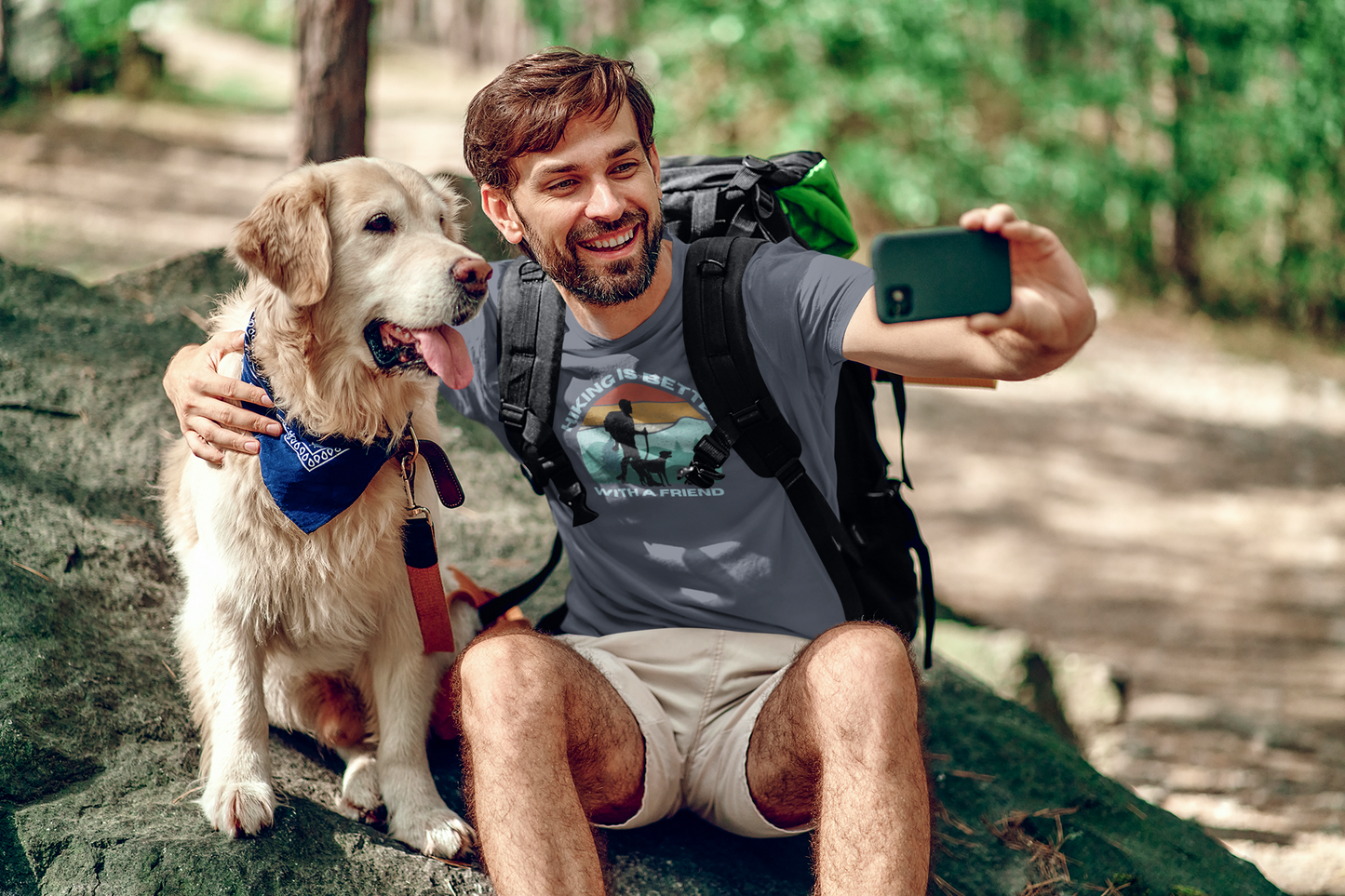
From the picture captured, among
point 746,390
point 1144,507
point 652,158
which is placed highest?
point 652,158

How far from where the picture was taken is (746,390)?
2607 millimetres

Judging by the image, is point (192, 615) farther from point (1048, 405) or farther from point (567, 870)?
point (1048, 405)

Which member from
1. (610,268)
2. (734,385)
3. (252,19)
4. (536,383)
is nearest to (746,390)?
(734,385)

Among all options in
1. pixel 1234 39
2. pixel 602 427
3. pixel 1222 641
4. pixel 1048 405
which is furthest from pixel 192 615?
pixel 1234 39

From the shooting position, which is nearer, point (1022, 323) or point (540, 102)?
point (1022, 323)

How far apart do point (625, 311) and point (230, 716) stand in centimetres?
149

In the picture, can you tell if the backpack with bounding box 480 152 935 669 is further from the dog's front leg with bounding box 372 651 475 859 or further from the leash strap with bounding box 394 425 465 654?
the dog's front leg with bounding box 372 651 475 859

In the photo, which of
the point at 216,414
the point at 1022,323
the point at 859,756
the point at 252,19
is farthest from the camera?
the point at 252,19

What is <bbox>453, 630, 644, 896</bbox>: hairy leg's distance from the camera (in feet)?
7.45

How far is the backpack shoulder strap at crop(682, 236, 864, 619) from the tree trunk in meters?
2.73

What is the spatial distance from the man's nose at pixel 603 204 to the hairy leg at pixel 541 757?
3.64 feet

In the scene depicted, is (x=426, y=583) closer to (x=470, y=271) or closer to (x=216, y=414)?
(x=216, y=414)

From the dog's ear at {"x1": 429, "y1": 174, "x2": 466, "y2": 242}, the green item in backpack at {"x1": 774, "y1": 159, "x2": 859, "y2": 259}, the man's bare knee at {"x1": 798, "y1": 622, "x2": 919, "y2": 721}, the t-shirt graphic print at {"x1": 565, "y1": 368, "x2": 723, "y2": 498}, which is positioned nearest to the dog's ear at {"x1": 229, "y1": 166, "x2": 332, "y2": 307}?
the dog's ear at {"x1": 429, "y1": 174, "x2": 466, "y2": 242}

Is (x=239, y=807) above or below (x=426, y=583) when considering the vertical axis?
below
